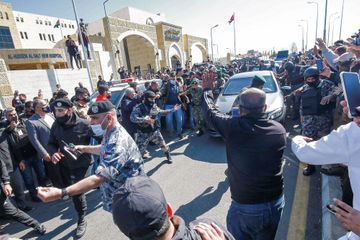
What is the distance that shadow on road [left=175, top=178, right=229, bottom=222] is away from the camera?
363 centimetres

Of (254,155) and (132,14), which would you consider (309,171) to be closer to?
(254,155)

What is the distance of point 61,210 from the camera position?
14.0ft

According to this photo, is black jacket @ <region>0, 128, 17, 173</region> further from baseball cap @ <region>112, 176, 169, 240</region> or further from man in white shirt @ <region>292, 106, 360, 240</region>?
man in white shirt @ <region>292, 106, 360, 240</region>

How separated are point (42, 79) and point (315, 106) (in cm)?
1666

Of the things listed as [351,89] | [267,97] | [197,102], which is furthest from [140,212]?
[197,102]

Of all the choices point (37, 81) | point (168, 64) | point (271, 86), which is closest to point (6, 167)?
point (271, 86)

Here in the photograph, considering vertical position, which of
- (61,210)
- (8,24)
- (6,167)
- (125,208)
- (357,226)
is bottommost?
(61,210)

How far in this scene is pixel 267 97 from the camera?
20.8 feet

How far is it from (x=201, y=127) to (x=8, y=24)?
5020cm

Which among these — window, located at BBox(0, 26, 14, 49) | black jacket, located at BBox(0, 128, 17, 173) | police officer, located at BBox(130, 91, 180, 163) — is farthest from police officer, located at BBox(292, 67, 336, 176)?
window, located at BBox(0, 26, 14, 49)

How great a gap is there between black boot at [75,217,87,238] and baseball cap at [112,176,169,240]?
115 inches

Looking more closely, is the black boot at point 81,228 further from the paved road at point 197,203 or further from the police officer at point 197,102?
the police officer at point 197,102

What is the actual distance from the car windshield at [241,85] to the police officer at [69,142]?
4926 millimetres

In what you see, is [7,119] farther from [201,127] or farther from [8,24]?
[8,24]
